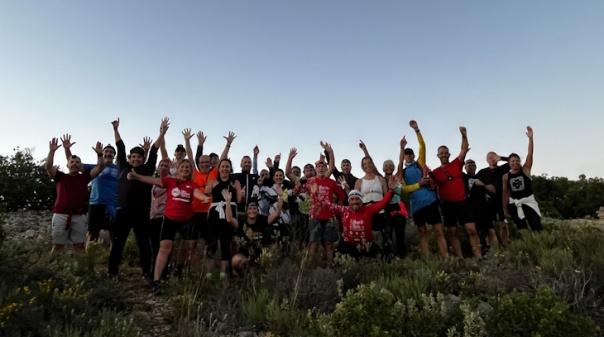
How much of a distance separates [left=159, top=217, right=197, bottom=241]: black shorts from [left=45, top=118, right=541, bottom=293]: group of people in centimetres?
2

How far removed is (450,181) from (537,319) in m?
3.82

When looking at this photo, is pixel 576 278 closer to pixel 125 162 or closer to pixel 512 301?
pixel 512 301

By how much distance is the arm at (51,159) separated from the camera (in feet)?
19.9

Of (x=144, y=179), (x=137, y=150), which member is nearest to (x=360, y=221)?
(x=144, y=179)

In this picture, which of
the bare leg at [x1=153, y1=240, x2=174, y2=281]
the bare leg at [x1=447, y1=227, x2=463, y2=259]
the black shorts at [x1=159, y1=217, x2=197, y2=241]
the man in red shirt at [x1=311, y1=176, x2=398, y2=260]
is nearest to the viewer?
the bare leg at [x1=153, y1=240, x2=174, y2=281]

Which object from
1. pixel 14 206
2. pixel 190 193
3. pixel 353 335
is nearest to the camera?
pixel 353 335

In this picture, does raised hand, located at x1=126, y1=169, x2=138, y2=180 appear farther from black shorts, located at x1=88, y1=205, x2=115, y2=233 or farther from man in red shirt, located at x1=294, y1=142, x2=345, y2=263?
man in red shirt, located at x1=294, y1=142, x2=345, y2=263

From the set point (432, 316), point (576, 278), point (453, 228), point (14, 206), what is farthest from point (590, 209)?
point (14, 206)

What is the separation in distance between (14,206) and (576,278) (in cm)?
2353

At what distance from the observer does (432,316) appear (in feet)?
12.1

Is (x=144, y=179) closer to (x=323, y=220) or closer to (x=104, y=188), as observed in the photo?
(x=104, y=188)

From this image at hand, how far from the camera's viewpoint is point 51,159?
20.0 feet

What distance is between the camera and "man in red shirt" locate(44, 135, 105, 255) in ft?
20.4

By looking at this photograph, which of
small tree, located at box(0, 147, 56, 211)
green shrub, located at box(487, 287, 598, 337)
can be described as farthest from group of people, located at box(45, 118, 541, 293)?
small tree, located at box(0, 147, 56, 211)
